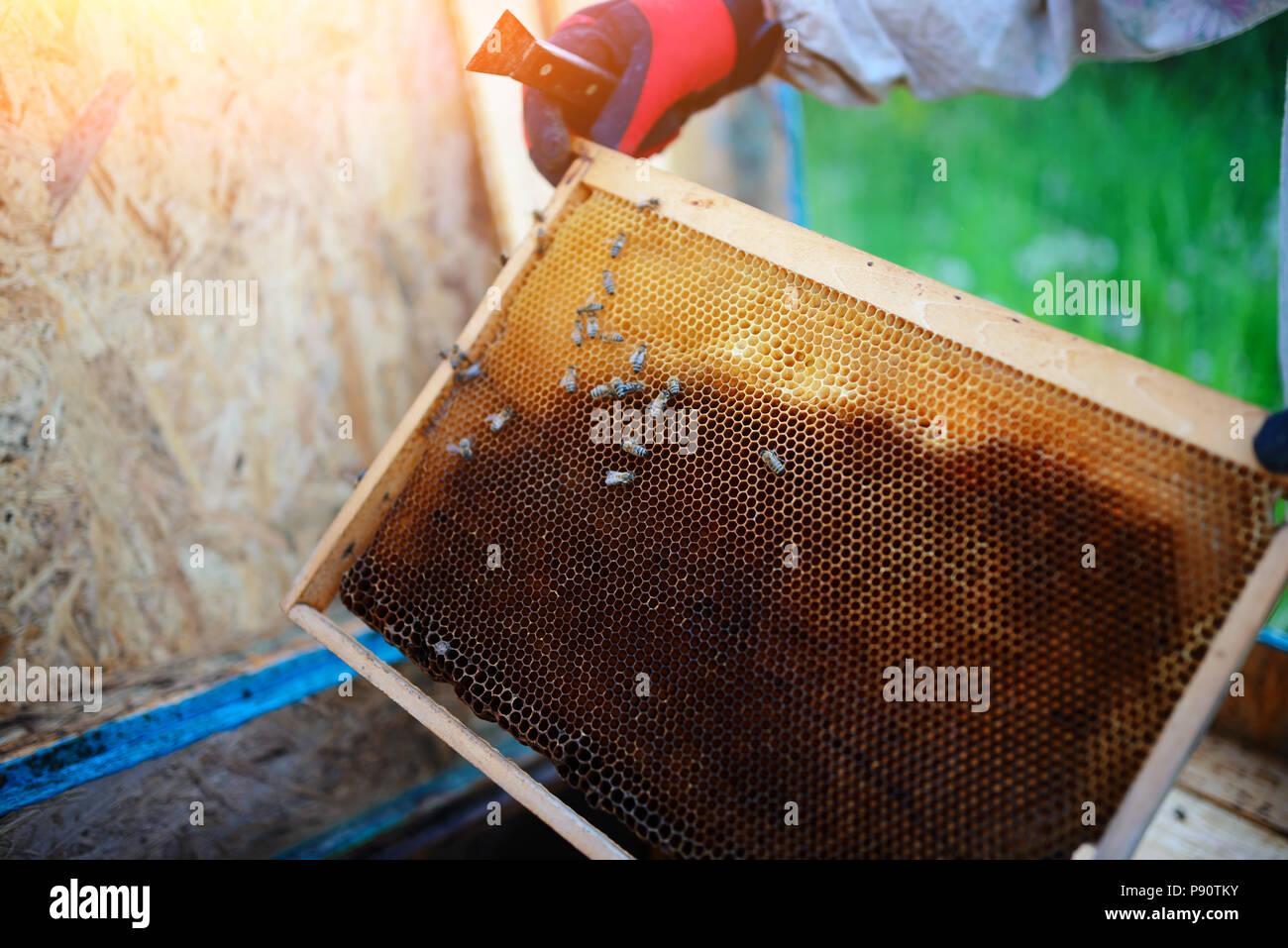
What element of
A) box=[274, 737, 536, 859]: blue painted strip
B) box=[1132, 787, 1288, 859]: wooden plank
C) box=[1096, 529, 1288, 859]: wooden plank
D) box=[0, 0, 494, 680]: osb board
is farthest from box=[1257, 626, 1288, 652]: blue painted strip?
box=[0, 0, 494, 680]: osb board

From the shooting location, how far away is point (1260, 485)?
143 centimetres

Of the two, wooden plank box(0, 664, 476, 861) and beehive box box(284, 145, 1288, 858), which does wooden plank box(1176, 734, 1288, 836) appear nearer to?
beehive box box(284, 145, 1288, 858)

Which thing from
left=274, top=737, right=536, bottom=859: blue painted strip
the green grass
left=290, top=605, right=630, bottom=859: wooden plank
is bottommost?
left=274, top=737, right=536, bottom=859: blue painted strip

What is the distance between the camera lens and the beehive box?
1478 mm

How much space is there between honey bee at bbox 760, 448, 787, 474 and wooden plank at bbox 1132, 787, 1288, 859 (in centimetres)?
179

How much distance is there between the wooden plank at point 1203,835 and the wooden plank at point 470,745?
1884mm

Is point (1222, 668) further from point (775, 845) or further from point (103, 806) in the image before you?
point (103, 806)

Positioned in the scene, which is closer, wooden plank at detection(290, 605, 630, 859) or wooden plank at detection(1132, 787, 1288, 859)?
wooden plank at detection(290, 605, 630, 859)

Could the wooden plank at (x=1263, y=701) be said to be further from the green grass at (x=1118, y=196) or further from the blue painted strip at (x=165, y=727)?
the blue painted strip at (x=165, y=727)

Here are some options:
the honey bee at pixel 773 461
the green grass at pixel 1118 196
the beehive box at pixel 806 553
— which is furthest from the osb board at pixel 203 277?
the green grass at pixel 1118 196

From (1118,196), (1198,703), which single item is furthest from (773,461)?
(1118,196)
